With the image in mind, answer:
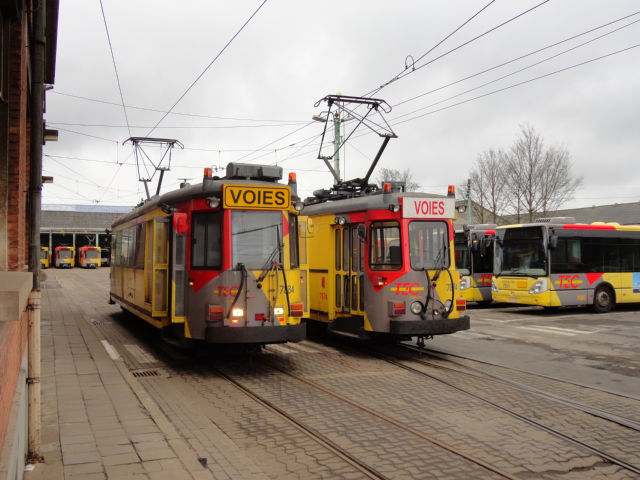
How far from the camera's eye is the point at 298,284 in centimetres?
967

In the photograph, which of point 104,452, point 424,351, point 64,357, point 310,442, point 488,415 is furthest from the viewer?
point 424,351

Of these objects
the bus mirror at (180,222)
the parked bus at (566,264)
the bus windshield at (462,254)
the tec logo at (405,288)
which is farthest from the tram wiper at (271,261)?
the bus windshield at (462,254)

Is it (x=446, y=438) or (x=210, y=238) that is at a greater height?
(x=210, y=238)

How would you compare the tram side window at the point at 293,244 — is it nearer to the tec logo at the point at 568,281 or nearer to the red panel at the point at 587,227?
the tec logo at the point at 568,281

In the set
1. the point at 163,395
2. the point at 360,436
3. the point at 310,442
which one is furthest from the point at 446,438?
the point at 163,395

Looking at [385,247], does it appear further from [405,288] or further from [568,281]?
[568,281]

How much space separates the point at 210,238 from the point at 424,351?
4871mm

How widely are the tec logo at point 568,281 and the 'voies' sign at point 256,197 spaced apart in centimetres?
1243

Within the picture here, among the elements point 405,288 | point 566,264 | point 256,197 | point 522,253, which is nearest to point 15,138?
point 256,197

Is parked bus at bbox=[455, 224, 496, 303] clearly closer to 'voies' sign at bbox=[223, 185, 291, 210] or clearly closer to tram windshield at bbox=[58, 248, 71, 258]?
'voies' sign at bbox=[223, 185, 291, 210]

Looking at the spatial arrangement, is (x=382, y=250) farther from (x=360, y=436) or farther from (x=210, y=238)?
(x=360, y=436)

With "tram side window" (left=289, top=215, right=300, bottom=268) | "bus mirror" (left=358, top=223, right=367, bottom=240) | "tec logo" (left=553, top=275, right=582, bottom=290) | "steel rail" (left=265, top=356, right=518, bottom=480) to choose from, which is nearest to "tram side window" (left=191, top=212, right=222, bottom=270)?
"tram side window" (left=289, top=215, right=300, bottom=268)

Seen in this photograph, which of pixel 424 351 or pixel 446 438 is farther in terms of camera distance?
pixel 424 351

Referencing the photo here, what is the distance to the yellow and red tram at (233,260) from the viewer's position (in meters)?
9.02
